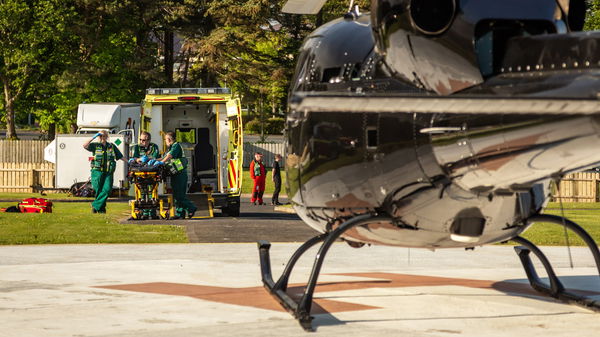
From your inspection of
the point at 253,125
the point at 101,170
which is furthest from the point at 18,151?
the point at 101,170

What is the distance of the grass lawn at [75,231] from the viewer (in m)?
16.3

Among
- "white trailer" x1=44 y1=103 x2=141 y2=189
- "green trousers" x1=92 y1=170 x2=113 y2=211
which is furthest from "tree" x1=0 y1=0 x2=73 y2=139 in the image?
"green trousers" x1=92 y1=170 x2=113 y2=211

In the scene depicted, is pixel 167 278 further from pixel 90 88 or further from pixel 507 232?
pixel 90 88

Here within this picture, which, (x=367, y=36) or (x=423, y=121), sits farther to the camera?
(x=367, y=36)

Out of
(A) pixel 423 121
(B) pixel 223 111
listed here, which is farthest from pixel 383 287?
(B) pixel 223 111

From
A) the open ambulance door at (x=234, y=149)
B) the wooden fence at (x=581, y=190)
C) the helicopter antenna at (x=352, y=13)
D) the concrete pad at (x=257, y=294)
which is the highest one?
the helicopter antenna at (x=352, y=13)

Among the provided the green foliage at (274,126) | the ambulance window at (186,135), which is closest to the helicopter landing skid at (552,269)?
the ambulance window at (186,135)

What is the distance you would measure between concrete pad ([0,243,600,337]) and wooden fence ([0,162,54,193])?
27.7 meters

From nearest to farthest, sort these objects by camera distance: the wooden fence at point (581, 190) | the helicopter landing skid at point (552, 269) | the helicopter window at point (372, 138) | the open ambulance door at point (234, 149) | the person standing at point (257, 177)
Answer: the helicopter window at point (372, 138)
the helicopter landing skid at point (552, 269)
the open ambulance door at point (234, 149)
the person standing at point (257, 177)
the wooden fence at point (581, 190)

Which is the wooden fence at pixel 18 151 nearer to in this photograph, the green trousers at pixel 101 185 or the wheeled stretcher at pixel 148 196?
the green trousers at pixel 101 185

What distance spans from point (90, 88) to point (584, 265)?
43581mm

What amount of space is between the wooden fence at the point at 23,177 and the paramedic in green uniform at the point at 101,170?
19479 millimetres

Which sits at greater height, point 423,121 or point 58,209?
point 423,121

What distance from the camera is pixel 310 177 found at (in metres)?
8.37
